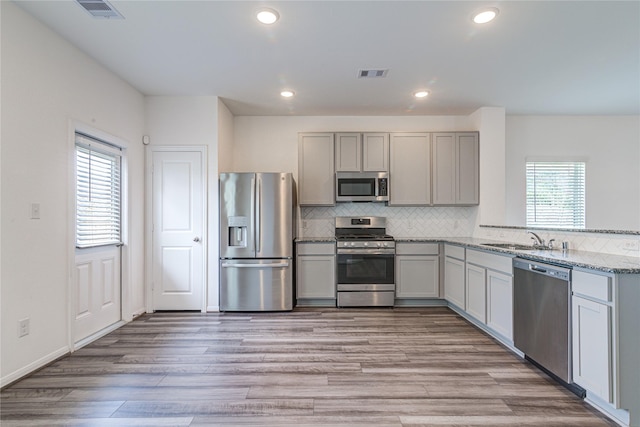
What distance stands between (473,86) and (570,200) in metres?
2.66

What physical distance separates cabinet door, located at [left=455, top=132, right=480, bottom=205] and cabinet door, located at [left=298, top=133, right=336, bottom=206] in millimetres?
1758

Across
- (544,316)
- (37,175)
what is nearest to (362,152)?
(544,316)

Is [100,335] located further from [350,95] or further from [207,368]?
[350,95]

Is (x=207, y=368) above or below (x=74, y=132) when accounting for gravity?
below

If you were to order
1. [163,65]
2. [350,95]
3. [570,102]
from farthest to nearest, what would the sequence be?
[570,102] → [350,95] → [163,65]

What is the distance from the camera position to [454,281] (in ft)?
12.4

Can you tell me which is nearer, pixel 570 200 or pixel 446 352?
pixel 446 352

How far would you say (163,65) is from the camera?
3.06 meters

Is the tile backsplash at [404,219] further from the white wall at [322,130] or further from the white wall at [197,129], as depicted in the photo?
the white wall at [197,129]

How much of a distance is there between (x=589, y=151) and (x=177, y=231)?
→ 6024 millimetres

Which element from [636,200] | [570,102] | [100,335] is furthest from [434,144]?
[100,335]

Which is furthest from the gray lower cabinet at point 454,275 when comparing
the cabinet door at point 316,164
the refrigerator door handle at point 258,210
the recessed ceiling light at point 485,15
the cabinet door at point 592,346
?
the refrigerator door handle at point 258,210

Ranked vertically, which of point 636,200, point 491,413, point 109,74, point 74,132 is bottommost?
point 491,413

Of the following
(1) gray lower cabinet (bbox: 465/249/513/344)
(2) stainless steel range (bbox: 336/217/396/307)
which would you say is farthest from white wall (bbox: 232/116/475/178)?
(1) gray lower cabinet (bbox: 465/249/513/344)
